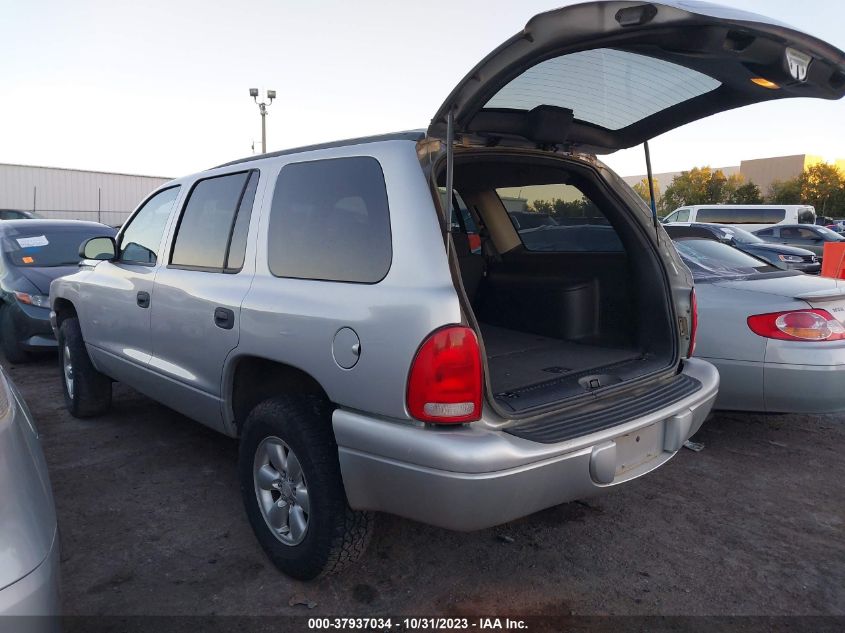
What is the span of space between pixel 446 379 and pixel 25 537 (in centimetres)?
124

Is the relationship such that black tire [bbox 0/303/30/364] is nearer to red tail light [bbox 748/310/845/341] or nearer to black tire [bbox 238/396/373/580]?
black tire [bbox 238/396/373/580]

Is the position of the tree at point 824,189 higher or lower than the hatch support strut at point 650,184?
higher

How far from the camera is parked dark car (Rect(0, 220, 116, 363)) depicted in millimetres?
6223

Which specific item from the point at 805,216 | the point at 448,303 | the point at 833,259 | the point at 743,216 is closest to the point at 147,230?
the point at 448,303

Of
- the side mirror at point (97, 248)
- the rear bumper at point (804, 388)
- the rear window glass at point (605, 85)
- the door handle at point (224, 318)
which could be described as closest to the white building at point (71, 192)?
the side mirror at point (97, 248)

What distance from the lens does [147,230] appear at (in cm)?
404

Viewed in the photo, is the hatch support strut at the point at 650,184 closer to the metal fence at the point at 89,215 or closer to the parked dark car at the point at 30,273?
the parked dark car at the point at 30,273

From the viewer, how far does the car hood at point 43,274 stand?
6.32 m

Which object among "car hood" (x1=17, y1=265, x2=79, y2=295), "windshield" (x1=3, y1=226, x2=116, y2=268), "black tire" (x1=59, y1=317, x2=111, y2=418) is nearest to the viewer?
"black tire" (x1=59, y1=317, x2=111, y2=418)

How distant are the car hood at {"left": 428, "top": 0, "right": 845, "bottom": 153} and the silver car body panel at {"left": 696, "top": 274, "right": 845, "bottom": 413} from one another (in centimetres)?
167

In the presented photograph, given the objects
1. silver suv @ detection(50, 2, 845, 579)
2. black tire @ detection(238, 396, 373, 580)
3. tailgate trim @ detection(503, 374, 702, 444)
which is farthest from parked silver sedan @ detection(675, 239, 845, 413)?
black tire @ detection(238, 396, 373, 580)

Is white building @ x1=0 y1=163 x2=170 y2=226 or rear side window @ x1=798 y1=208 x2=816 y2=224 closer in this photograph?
rear side window @ x1=798 y1=208 x2=816 y2=224

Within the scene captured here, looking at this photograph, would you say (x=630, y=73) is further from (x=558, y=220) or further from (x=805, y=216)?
(x=805, y=216)

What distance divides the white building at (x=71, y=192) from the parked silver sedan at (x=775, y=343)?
28.9 meters
